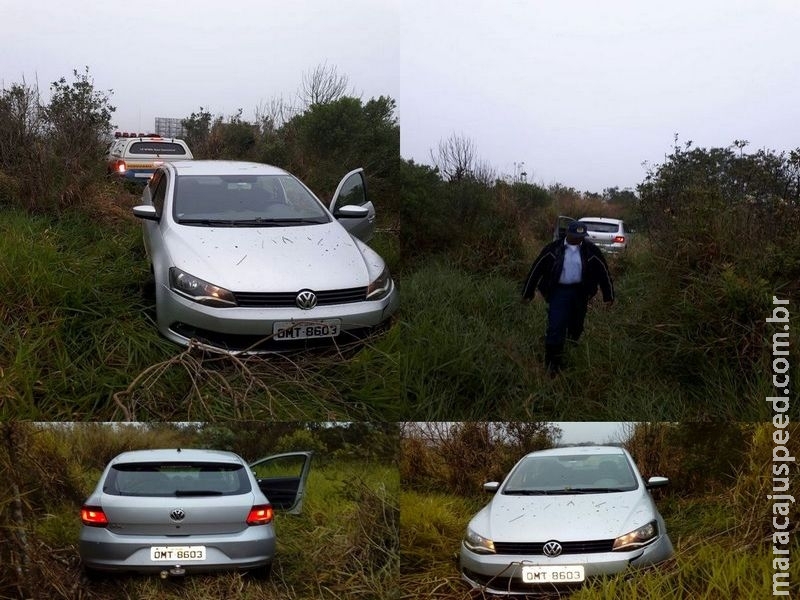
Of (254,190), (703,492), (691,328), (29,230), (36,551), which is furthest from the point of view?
(29,230)

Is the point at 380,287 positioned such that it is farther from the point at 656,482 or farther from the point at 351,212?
the point at 656,482

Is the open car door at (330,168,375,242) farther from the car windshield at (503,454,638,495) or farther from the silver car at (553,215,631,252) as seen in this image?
the car windshield at (503,454,638,495)

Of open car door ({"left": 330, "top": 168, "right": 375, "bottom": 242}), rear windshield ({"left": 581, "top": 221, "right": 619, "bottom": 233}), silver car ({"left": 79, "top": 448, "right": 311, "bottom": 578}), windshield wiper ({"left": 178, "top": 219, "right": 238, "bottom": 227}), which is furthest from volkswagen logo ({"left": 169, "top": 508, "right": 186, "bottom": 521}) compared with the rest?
rear windshield ({"left": 581, "top": 221, "right": 619, "bottom": 233})

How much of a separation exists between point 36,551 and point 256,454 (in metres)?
1.25

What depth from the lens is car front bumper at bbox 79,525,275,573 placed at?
3832 mm

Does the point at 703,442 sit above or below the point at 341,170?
below

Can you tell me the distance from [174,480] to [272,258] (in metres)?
1.45

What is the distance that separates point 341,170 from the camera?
27.2 feet

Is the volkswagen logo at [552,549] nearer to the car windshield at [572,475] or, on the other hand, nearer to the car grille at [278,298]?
the car windshield at [572,475]

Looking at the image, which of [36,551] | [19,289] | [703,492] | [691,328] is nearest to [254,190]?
[19,289]

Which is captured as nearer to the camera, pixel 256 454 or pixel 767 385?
pixel 256 454

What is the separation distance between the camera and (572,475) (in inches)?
174

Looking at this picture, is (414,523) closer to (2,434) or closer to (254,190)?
(2,434)

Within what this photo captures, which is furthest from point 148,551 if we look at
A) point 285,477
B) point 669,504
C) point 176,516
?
point 669,504
